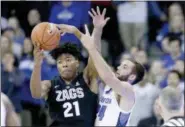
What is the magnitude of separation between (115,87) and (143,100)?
405cm

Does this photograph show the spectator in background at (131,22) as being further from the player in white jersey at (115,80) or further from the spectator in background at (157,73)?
the player in white jersey at (115,80)

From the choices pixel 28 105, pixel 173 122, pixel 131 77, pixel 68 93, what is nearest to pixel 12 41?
pixel 28 105

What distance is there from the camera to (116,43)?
1359 cm

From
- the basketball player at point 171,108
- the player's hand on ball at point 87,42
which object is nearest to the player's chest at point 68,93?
the player's hand on ball at point 87,42

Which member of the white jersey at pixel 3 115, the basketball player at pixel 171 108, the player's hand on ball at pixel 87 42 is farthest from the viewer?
the white jersey at pixel 3 115

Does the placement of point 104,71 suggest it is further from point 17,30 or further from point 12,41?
point 17,30

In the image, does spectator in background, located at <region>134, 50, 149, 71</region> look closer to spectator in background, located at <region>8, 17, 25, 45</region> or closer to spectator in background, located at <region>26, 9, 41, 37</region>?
spectator in background, located at <region>26, 9, 41, 37</region>

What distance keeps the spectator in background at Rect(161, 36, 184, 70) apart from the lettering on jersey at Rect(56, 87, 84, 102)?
4702mm

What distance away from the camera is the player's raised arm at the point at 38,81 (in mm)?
7422

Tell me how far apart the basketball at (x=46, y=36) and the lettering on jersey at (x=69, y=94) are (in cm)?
49

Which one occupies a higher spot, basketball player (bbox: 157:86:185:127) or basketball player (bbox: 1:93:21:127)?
basketball player (bbox: 157:86:185:127)

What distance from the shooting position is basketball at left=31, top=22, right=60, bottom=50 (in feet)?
25.4

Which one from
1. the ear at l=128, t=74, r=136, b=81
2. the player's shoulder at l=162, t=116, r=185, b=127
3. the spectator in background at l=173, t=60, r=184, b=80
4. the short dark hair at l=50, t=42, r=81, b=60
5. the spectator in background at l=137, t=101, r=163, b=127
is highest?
the short dark hair at l=50, t=42, r=81, b=60

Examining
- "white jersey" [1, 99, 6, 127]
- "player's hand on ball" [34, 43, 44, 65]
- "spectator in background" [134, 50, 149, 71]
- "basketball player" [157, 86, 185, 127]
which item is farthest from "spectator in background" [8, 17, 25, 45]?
"basketball player" [157, 86, 185, 127]
